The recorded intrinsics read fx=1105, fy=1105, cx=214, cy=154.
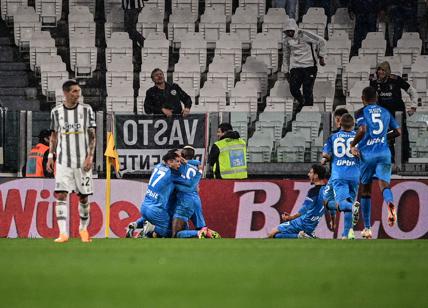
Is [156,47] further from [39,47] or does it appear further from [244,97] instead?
[39,47]

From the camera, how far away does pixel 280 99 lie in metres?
21.0

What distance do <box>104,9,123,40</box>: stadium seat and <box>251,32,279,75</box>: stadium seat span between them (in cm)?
273

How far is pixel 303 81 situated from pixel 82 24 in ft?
15.2

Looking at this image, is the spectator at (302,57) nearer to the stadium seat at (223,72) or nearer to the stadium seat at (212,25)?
the stadium seat at (223,72)

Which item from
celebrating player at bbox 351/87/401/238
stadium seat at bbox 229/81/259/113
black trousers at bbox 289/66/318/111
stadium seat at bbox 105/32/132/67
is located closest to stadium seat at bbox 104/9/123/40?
stadium seat at bbox 105/32/132/67

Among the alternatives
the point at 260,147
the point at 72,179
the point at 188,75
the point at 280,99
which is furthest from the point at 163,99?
the point at 72,179

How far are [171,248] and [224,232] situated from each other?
6.73m

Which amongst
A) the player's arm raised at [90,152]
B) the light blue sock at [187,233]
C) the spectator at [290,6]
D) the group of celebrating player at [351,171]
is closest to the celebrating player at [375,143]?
the group of celebrating player at [351,171]

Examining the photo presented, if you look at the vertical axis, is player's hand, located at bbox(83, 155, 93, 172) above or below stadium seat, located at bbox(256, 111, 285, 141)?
below

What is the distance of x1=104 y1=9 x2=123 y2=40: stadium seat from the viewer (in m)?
22.2

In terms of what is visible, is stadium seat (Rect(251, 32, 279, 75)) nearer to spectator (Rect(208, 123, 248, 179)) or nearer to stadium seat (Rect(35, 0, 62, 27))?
spectator (Rect(208, 123, 248, 179))

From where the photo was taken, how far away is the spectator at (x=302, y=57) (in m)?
21.0

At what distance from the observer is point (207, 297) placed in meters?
5.86

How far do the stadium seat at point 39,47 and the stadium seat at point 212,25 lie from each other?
3003 millimetres
